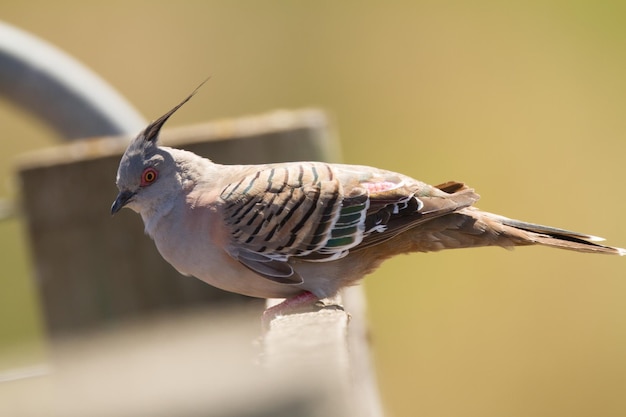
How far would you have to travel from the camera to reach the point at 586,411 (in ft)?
30.8

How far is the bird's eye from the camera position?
411 cm

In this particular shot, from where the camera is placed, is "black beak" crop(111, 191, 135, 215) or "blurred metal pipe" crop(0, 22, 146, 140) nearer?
"black beak" crop(111, 191, 135, 215)

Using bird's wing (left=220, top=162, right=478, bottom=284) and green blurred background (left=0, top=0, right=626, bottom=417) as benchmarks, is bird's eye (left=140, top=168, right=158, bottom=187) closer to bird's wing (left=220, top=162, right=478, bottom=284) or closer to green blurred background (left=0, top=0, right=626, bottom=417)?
bird's wing (left=220, top=162, right=478, bottom=284)

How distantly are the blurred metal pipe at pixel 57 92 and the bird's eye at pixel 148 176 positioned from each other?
769mm

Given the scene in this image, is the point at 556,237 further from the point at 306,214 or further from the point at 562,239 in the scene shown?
the point at 306,214

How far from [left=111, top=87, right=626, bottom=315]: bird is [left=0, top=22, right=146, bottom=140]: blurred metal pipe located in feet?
2.34

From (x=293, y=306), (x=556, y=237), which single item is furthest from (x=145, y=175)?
(x=556, y=237)

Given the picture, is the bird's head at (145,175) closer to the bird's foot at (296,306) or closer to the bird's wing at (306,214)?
the bird's wing at (306,214)

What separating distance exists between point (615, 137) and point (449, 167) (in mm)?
2094

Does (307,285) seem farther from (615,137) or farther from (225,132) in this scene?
(615,137)

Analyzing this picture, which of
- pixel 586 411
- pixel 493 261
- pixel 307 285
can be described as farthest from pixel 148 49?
pixel 307 285

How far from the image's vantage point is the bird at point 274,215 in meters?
3.96

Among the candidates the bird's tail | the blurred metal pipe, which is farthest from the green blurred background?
the bird's tail

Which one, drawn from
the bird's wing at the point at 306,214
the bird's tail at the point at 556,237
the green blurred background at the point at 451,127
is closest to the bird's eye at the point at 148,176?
the bird's wing at the point at 306,214
